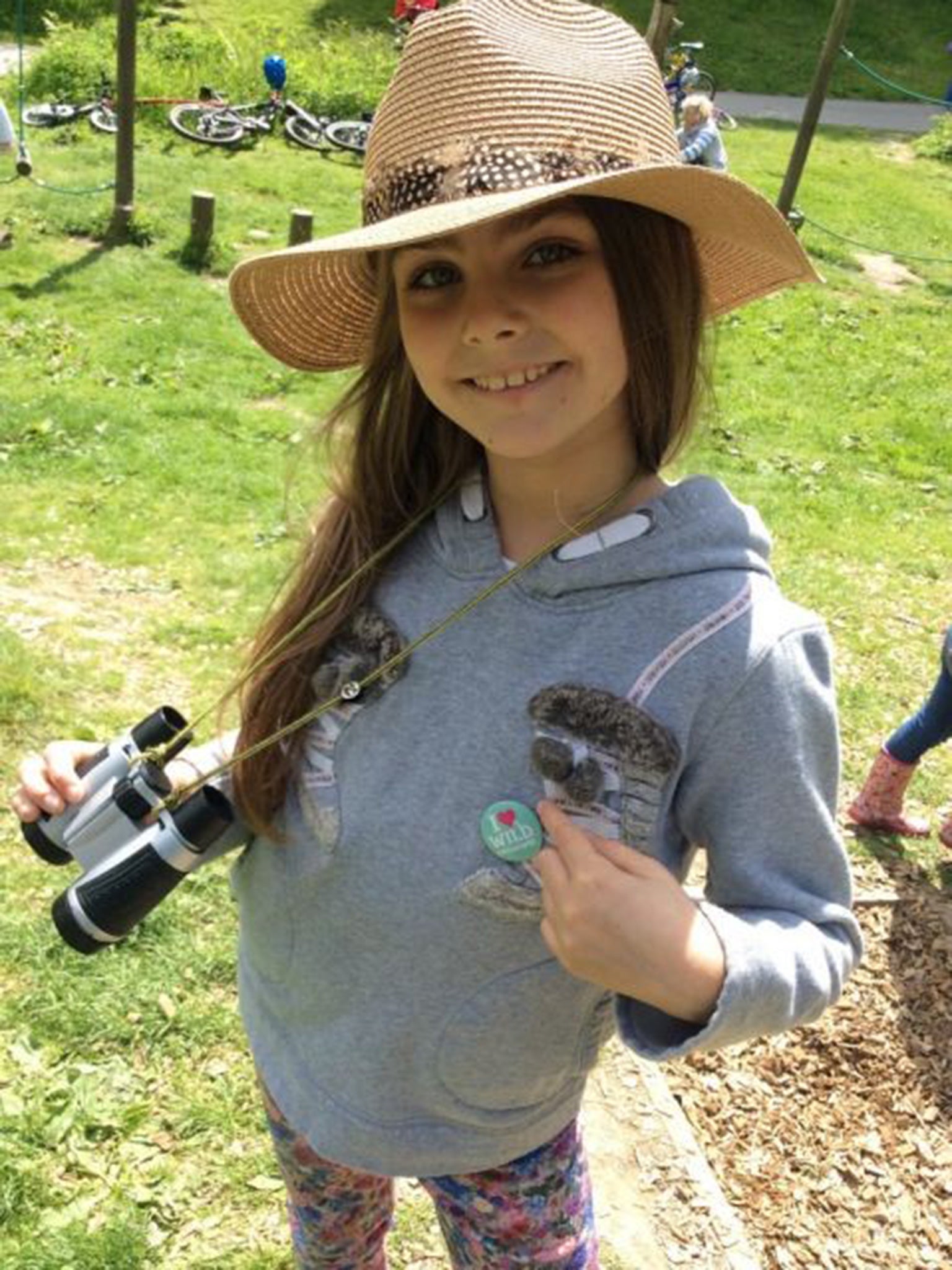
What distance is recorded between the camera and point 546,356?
48.0 inches

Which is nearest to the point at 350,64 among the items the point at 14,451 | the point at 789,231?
the point at 14,451

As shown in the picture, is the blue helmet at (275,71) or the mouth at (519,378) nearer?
the mouth at (519,378)

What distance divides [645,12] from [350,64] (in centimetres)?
947

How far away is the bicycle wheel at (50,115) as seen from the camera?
36.3ft

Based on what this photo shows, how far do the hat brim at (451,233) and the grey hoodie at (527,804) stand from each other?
304mm

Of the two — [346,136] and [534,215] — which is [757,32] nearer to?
[346,136]

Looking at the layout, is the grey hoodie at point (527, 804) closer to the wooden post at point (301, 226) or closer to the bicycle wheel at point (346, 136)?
the wooden post at point (301, 226)

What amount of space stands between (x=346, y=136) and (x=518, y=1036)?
40.4 feet

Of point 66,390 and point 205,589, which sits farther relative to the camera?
point 66,390

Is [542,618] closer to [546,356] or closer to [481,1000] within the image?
[546,356]

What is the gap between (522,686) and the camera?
127cm

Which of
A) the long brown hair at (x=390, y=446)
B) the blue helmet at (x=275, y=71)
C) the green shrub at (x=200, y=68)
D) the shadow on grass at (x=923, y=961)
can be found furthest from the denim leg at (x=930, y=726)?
the blue helmet at (x=275, y=71)

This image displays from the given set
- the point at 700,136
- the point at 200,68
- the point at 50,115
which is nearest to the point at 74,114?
the point at 50,115

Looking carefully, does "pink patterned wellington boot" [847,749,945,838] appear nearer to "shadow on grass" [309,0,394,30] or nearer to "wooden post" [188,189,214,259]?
"wooden post" [188,189,214,259]
